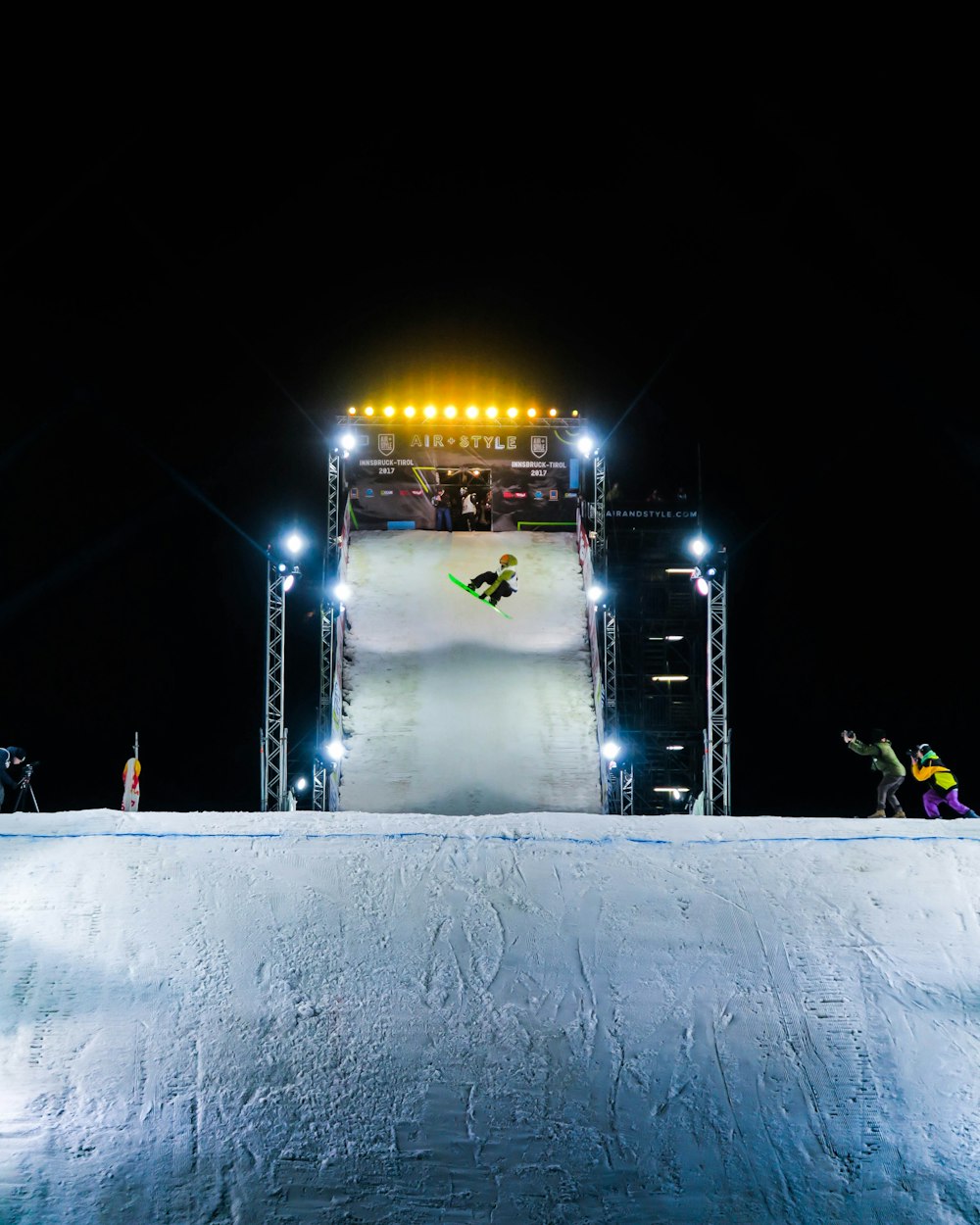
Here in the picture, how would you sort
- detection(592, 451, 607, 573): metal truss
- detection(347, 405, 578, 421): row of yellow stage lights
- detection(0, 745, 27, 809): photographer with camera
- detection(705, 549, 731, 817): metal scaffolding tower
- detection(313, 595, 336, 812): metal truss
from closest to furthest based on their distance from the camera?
detection(0, 745, 27, 809): photographer with camera
detection(705, 549, 731, 817): metal scaffolding tower
detection(313, 595, 336, 812): metal truss
detection(592, 451, 607, 573): metal truss
detection(347, 405, 578, 421): row of yellow stage lights

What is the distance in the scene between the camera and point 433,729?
40.9ft

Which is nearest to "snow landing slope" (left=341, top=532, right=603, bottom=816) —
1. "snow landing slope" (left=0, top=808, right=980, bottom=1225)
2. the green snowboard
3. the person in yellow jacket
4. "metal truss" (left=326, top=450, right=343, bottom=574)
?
the green snowboard

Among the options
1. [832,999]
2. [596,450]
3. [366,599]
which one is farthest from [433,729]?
[832,999]

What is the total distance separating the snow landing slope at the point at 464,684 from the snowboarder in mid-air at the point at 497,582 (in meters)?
0.21

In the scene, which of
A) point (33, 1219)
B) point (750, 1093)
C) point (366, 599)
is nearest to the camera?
point (33, 1219)

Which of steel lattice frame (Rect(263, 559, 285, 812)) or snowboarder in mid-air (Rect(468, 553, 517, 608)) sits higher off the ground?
snowboarder in mid-air (Rect(468, 553, 517, 608))

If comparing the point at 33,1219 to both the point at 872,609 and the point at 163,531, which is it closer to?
the point at 163,531

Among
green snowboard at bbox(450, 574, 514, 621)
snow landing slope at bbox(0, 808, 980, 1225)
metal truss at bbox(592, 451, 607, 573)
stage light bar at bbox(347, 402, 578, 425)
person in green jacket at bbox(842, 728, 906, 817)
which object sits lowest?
snow landing slope at bbox(0, 808, 980, 1225)

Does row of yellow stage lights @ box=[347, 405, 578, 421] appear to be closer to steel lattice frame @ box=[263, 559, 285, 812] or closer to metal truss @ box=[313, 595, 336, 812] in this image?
metal truss @ box=[313, 595, 336, 812]

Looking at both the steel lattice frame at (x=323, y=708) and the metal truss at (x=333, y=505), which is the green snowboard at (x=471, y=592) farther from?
the steel lattice frame at (x=323, y=708)

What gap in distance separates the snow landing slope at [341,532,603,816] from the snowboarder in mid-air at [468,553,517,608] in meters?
0.21

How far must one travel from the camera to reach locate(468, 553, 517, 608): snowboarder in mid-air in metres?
15.0

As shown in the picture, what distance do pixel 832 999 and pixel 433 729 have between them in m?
8.20

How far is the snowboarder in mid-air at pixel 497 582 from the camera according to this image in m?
15.0
